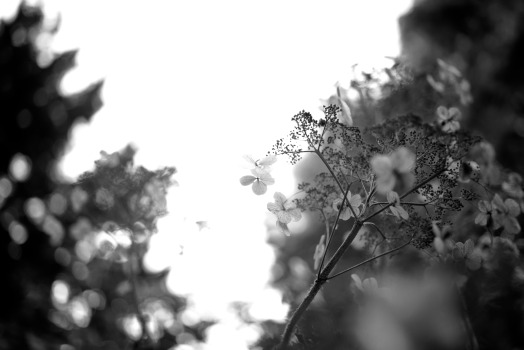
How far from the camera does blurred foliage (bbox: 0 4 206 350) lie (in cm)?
127

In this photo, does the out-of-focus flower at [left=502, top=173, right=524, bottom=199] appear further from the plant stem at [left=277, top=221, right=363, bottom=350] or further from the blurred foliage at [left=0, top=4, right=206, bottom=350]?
the blurred foliage at [left=0, top=4, right=206, bottom=350]

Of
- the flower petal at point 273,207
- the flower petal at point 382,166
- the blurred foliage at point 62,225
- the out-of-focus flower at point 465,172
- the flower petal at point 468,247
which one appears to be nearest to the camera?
the flower petal at point 382,166

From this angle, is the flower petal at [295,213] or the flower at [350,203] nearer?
the flower at [350,203]

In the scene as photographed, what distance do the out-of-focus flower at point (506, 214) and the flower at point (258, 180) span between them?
0.54m

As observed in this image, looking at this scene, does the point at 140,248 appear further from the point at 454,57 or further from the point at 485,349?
the point at 454,57

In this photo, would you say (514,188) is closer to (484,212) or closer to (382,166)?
(484,212)

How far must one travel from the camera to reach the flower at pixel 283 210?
1.15 metres

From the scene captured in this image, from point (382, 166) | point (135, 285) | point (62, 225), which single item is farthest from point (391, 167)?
point (62, 225)

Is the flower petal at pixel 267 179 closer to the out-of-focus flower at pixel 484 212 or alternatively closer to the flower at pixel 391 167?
the flower at pixel 391 167

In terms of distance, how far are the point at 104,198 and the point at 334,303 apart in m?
0.79

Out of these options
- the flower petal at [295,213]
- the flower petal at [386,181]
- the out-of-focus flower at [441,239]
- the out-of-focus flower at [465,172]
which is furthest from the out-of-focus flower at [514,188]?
the flower petal at [295,213]

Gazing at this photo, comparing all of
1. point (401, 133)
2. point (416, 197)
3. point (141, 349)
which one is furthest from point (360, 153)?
point (141, 349)

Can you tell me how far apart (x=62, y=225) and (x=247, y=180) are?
184 cm

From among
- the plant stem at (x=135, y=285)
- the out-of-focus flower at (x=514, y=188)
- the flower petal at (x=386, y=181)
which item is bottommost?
the plant stem at (x=135, y=285)
